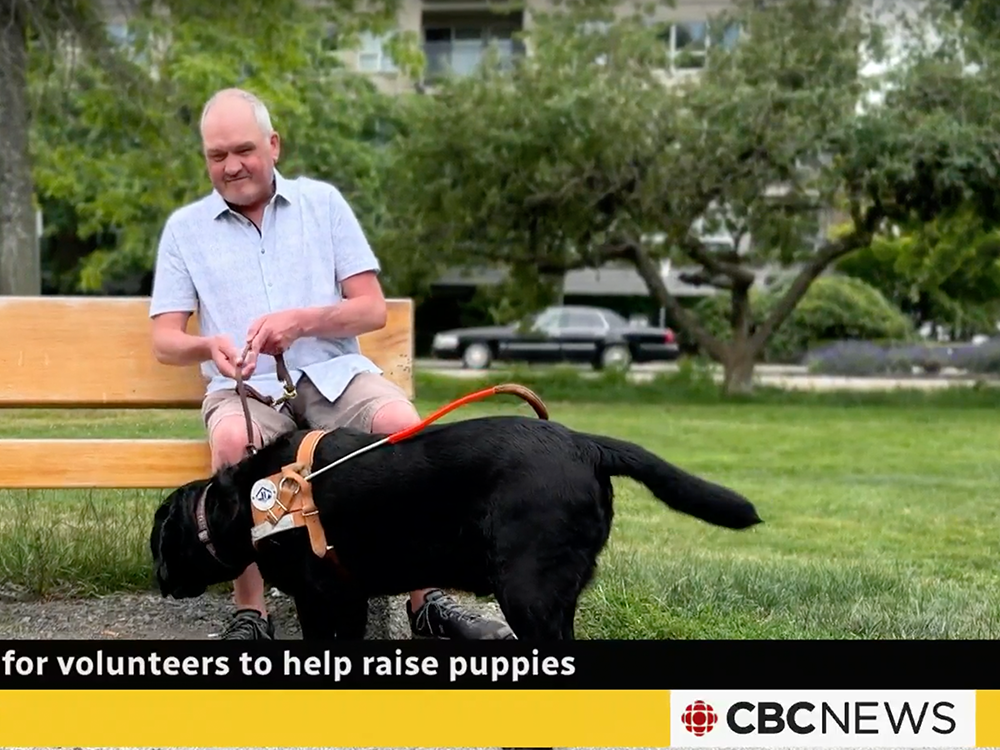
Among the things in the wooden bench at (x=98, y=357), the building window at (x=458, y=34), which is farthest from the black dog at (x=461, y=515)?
the building window at (x=458, y=34)

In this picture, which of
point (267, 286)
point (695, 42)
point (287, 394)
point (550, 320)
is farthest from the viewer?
point (550, 320)

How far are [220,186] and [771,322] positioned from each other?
1210 centimetres

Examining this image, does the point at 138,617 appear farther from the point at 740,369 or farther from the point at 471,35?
the point at 471,35

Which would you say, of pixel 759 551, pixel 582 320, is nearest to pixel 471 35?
pixel 582 320

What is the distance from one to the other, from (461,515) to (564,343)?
19351mm

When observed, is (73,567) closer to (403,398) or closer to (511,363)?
(403,398)

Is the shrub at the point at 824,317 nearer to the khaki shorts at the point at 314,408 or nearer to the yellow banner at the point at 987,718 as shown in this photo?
the khaki shorts at the point at 314,408

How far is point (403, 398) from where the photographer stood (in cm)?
329

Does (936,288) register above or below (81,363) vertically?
below

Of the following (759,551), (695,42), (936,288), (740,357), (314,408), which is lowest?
(740,357)

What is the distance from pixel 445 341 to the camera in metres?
23.8

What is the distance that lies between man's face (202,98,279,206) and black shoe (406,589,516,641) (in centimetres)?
121

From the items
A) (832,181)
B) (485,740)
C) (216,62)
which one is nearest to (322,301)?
(485,740)

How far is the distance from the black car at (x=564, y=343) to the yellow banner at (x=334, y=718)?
703 inches
